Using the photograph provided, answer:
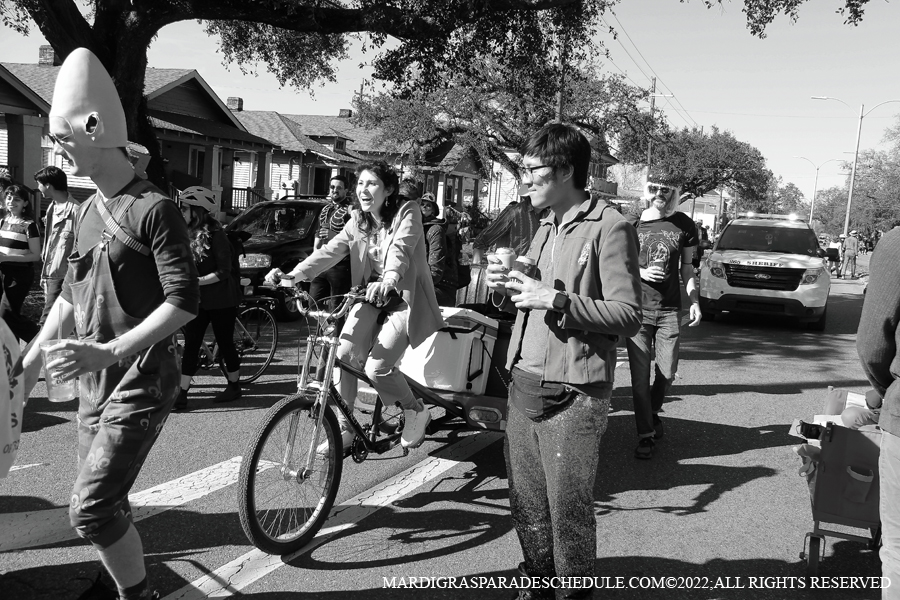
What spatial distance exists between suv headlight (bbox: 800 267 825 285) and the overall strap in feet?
41.6

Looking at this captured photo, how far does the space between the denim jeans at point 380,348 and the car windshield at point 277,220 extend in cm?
778

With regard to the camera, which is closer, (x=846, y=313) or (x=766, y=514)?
(x=766, y=514)

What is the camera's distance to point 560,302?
8.93 ft

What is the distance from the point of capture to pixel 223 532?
4.04 meters

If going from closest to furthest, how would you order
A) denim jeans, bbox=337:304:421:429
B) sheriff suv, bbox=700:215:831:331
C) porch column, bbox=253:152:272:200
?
denim jeans, bbox=337:304:421:429 < sheriff suv, bbox=700:215:831:331 < porch column, bbox=253:152:272:200

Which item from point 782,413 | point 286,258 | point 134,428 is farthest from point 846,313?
point 134,428

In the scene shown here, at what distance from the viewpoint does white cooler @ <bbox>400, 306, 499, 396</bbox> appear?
508cm

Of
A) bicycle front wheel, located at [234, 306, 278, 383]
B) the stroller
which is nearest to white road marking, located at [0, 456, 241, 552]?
bicycle front wheel, located at [234, 306, 278, 383]

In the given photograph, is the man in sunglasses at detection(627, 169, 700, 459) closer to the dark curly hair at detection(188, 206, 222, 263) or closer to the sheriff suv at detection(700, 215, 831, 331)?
the dark curly hair at detection(188, 206, 222, 263)

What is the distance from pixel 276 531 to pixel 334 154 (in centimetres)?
4187

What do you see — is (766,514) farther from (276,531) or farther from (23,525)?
(23,525)

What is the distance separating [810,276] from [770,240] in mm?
1522

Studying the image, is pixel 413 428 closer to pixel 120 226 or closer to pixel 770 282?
pixel 120 226

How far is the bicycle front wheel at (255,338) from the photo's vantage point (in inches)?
314
